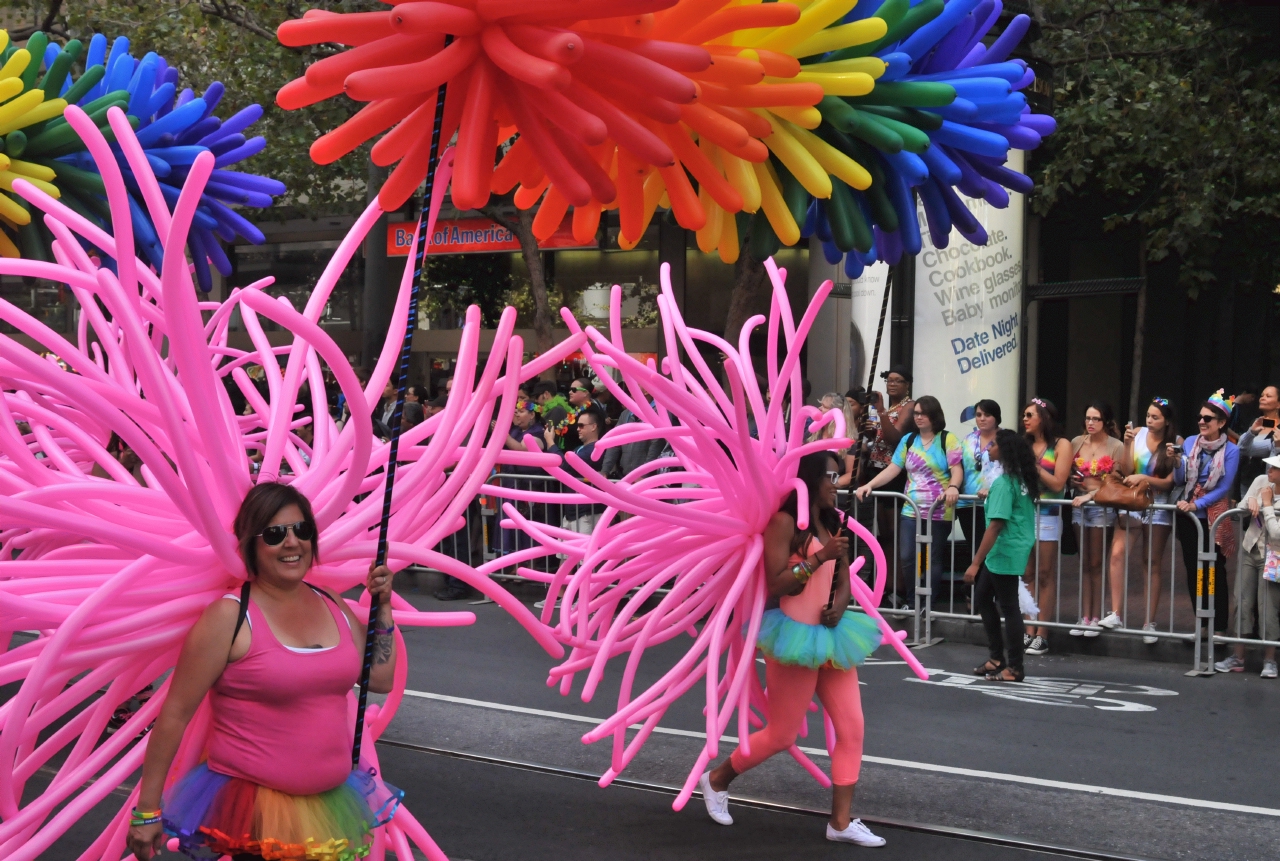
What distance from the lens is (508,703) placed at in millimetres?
7734

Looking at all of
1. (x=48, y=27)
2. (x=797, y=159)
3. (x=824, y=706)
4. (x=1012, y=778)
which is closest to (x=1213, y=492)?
(x=1012, y=778)

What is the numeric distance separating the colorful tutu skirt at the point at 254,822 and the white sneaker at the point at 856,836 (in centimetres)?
248

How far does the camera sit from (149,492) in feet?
12.1

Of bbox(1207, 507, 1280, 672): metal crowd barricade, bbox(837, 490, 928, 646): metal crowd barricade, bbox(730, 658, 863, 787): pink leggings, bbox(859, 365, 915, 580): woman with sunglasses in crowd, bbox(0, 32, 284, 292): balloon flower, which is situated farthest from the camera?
bbox(859, 365, 915, 580): woman with sunglasses in crowd

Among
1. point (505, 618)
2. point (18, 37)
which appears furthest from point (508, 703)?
point (18, 37)

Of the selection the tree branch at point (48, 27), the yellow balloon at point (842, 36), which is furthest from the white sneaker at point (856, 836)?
the tree branch at point (48, 27)

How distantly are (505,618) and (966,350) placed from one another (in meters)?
4.63

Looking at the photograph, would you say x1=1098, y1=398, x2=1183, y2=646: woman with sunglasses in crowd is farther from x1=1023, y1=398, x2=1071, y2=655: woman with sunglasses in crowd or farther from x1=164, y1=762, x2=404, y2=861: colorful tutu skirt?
x1=164, y1=762, x2=404, y2=861: colorful tutu skirt

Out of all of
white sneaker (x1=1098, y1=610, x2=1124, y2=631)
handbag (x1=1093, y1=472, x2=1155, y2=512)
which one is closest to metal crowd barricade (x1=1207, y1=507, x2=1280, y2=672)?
handbag (x1=1093, y1=472, x2=1155, y2=512)

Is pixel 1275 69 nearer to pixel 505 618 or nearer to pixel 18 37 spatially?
pixel 505 618

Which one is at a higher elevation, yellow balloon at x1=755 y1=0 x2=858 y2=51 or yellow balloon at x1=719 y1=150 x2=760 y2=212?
yellow balloon at x1=755 y1=0 x2=858 y2=51

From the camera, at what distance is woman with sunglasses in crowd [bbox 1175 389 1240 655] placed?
897 cm

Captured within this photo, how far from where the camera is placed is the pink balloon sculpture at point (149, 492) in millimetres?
3193

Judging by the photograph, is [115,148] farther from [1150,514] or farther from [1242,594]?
[1242,594]
